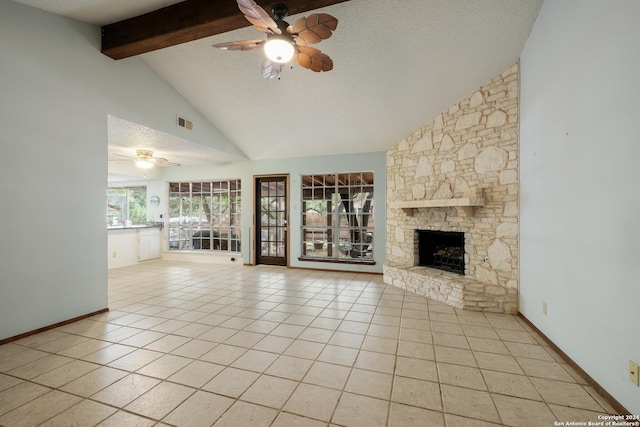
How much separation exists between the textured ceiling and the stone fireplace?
0.32 meters

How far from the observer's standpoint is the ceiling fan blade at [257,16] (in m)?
1.92

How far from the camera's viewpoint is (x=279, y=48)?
2.23 meters

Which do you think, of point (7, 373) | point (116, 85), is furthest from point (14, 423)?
point (116, 85)

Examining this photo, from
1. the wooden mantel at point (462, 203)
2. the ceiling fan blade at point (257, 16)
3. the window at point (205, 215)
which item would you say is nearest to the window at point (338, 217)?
the wooden mantel at point (462, 203)

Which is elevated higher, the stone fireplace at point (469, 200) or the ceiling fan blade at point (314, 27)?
the ceiling fan blade at point (314, 27)

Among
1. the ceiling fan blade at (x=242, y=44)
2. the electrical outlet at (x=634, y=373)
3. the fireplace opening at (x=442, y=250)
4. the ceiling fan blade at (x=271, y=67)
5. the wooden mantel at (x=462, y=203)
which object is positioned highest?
the ceiling fan blade at (x=242, y=44)

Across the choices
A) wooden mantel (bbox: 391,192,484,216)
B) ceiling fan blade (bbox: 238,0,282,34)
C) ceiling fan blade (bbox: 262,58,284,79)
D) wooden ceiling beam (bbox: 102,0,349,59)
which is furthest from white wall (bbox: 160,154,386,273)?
ceiling fan blade (bbox: 238,0,282,34)

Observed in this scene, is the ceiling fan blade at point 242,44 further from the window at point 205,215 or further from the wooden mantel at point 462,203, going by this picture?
the window at point 205,215

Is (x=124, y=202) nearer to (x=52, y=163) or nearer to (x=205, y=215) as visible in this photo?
(x=205, y=215)

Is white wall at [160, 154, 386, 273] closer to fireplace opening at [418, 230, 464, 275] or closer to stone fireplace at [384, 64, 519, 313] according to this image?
stone fireplace at [384, 64, 519, 313]

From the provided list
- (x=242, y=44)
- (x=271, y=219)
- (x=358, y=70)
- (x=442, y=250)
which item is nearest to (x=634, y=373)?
(x=442, y=250)

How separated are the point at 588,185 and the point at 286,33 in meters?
2.56

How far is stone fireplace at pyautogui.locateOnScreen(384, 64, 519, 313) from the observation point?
11.1 ft

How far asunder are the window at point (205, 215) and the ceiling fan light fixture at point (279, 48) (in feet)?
15.9
